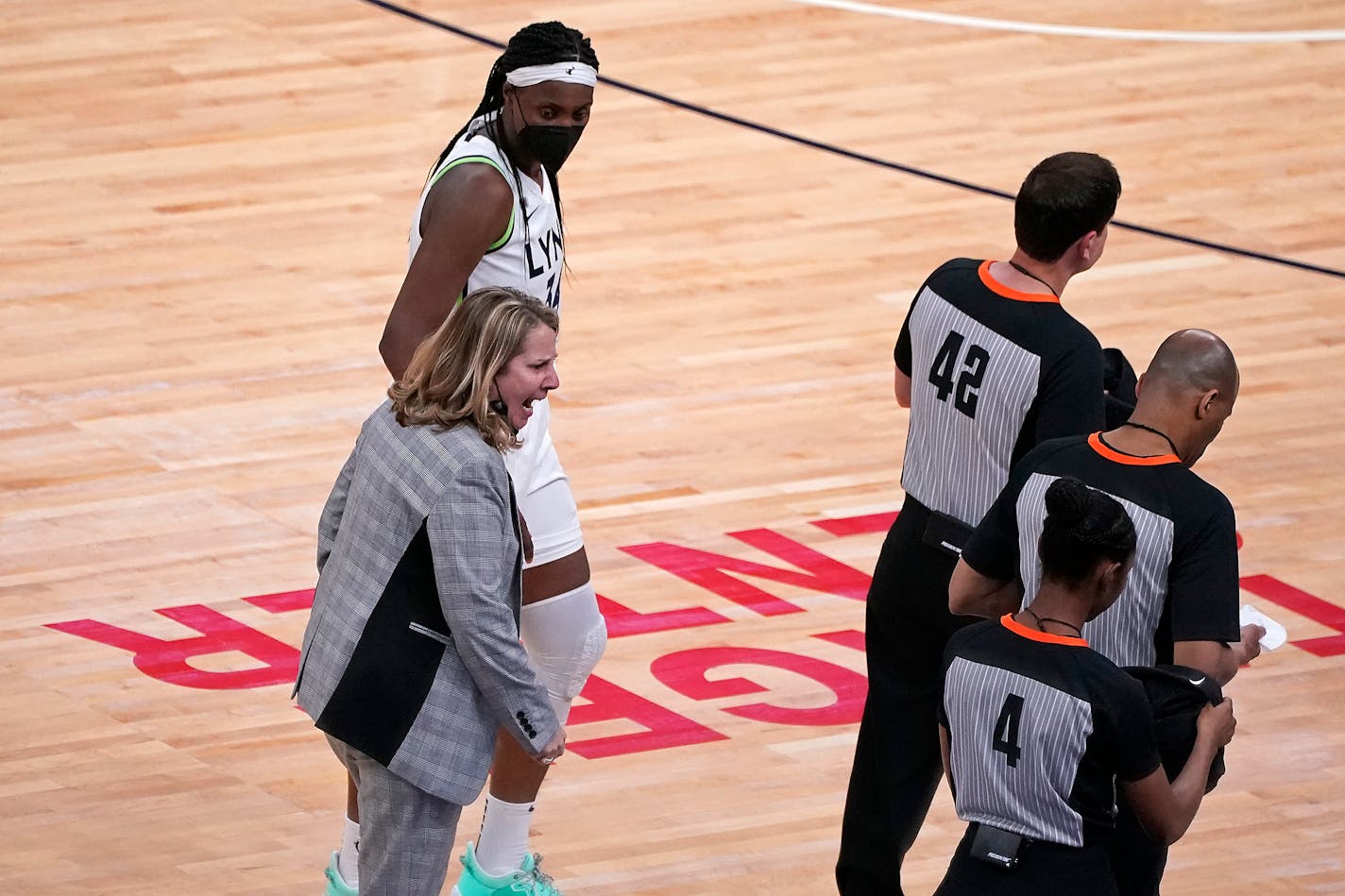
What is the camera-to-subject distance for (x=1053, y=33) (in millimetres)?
11336

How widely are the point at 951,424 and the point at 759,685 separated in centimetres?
179

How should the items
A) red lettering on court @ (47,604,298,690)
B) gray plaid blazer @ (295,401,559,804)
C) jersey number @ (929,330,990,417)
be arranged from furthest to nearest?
red lettering on court @ (47,604,298,690) → jersey number @ (929,330,990,417) → gray plaid blazer @ (295,401,559,804)

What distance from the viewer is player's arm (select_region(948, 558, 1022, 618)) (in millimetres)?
3957

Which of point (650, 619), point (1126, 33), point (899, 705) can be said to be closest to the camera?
point (899, 705)

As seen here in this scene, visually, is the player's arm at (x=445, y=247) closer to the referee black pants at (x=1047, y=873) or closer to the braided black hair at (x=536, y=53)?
the braided black hair at (x=536, y=53)

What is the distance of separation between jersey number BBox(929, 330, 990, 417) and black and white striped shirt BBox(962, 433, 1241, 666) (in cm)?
41

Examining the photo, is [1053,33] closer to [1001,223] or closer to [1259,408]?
[1001,223]

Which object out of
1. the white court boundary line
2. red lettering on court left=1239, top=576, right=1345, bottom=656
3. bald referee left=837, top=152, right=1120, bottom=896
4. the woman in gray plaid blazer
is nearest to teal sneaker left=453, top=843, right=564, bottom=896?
bald referee left=837, top=152, right=1120, bottom=896

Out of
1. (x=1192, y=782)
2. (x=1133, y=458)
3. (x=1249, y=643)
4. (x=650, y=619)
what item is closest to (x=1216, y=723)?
(x=1192, y=782)

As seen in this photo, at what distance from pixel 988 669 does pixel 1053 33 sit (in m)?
8.23

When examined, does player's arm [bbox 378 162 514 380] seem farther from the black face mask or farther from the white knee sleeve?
the white knee sleeve

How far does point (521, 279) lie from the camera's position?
466 cm

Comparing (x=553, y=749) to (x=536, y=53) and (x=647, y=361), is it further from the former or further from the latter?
(x=647, y=361)

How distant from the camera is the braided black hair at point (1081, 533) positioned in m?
3.49
